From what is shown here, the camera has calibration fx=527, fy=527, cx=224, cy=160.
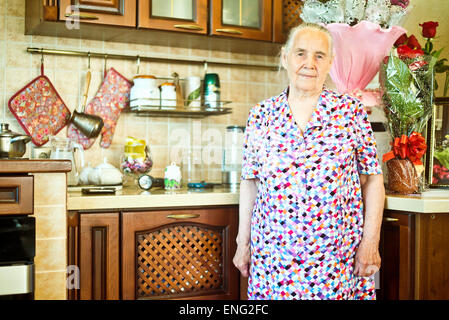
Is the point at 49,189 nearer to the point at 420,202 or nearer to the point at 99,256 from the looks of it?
the point at 99,256

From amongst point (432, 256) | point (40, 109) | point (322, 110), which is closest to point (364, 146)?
point (322, 110)

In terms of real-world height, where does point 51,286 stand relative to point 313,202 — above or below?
below

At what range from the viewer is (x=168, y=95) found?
8.04ft

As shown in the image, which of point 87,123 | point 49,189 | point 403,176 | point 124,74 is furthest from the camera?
point 124,74

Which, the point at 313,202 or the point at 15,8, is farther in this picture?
the point at 15,8

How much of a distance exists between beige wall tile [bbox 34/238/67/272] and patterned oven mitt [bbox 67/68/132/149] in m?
0.79

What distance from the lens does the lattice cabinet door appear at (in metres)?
2.48

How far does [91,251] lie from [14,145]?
46cm

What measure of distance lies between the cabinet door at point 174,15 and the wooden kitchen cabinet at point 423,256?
119 cm

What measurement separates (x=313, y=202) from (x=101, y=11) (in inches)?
47.0

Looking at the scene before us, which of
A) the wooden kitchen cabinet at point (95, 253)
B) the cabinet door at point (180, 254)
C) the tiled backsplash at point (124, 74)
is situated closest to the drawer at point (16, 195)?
the wooden kitchen cabinet at point (95, 253)

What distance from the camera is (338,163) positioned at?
1665 mm

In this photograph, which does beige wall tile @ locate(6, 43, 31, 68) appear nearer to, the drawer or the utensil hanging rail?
the utensil hanging rail
